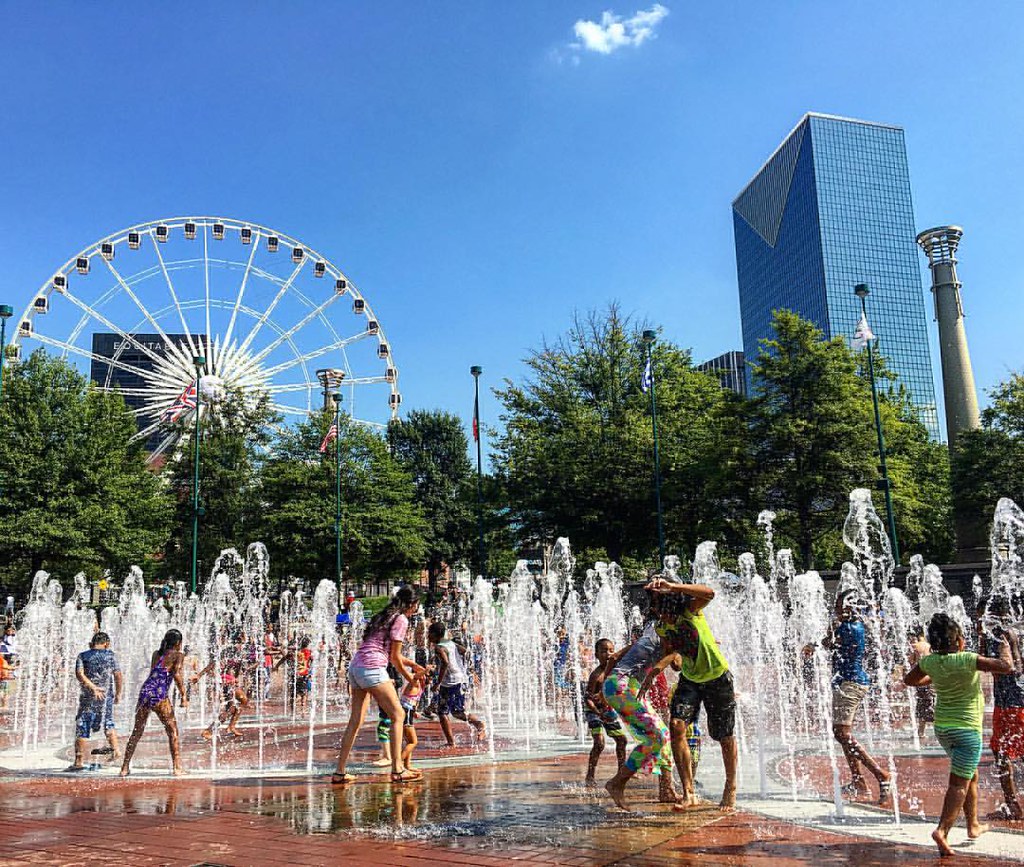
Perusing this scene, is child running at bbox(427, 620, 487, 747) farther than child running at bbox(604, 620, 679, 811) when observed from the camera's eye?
Yes

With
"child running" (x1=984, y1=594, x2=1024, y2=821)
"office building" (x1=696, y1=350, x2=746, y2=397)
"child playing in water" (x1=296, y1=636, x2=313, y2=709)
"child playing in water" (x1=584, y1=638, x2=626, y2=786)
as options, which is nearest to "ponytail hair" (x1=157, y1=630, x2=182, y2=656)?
"child playing in water" (x1=584, y1=638, x2=626, y2=786)

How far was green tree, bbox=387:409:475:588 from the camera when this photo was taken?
52.4m

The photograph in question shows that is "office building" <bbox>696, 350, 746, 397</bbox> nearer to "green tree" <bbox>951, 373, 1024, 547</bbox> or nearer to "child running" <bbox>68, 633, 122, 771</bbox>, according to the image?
"green tree" <bbox>951, 373, 1024, 547</bbox>

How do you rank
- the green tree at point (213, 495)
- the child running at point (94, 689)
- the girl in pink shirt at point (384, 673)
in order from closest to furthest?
the girl in pink shirt at point (384, 673) → the child running at point (94, 689) → the green tree at point (213, 495)

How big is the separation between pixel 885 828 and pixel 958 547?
29695mm

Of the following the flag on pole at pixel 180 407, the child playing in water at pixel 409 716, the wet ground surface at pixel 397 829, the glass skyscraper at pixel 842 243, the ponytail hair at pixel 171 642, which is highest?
the glass skyscraper at pixel 842 243

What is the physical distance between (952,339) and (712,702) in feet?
109

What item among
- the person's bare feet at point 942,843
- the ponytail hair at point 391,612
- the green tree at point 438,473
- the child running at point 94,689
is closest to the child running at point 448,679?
the ponytail hair at point 391,612

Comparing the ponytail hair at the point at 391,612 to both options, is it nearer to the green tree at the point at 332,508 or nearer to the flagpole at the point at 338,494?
the flagpole at the point at 338,494

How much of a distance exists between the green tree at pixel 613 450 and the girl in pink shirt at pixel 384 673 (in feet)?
79.3

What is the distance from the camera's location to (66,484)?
118ft

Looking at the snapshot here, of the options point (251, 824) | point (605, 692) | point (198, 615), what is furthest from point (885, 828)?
point (198, 615)

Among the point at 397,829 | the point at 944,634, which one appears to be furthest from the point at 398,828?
the point at 944,634

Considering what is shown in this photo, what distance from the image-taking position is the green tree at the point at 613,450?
32781mm
